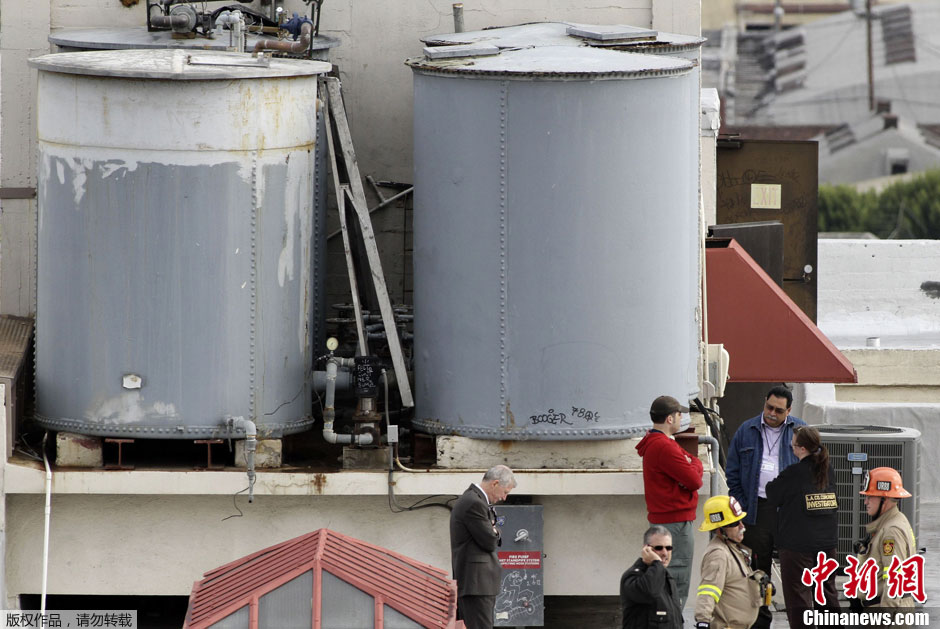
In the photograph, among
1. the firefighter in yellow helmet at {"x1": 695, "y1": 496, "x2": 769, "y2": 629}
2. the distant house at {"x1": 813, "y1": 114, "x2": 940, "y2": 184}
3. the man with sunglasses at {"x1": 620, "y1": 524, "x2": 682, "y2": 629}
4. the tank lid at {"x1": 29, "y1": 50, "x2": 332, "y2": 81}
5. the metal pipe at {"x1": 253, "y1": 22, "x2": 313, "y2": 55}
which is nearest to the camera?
the man with sunglasses at {"x1": 620, "y1": 524, "x2": 682, "y2": 629}

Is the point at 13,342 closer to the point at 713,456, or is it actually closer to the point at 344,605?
the point at 713,456

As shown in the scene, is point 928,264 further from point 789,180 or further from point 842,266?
point 789,180

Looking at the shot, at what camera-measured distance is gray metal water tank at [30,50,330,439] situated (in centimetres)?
1027

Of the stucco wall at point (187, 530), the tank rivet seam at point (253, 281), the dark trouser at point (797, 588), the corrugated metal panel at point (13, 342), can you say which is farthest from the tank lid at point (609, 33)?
the corrugated metal panel at point (13, 342)

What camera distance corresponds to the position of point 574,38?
11344mm

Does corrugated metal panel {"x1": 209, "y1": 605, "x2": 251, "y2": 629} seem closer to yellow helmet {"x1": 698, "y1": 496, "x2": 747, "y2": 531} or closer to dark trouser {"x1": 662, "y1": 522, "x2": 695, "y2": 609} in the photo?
yellow helmet {"x1": 698, "y1": 496, "x2": 747, "y2": 531}

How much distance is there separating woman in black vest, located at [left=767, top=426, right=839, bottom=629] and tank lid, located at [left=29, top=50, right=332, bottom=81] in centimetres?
406

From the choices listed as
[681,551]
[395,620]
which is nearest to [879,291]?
[681,551]

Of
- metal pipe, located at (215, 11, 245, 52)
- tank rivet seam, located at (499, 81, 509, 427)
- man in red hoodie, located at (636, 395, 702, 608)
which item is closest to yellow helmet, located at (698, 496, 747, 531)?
man in red hoodie, located at (636, 395, 702, 608)

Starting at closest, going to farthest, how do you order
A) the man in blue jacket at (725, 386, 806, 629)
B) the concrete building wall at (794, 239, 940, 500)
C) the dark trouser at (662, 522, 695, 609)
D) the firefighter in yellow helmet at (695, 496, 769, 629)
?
the firefighter in yellow helmet at (695, 496, 769, 629), the dark trouser at (662, 522, 695, 609), the man in blue jacket at (725, 386, 806, 629), the concrete building wall at (794, 239, 940, 500)

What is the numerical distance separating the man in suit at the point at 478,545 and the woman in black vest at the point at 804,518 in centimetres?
193

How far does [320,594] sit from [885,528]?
4.39 meters

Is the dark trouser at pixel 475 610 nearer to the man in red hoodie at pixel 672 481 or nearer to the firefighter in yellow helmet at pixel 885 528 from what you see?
the man in red hoodie at pixel 672 481

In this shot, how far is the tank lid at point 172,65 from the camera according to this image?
10.2 meters
